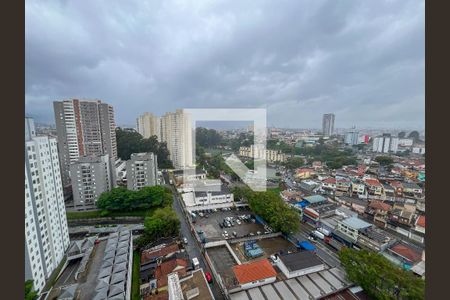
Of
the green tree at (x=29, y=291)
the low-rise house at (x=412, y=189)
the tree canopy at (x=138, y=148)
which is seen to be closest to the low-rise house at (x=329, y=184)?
the low-rise house at (x=412, y=189)

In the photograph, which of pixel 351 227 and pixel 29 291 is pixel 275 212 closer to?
pixel 351 227

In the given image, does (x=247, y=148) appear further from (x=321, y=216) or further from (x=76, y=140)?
(x=76, y=140)

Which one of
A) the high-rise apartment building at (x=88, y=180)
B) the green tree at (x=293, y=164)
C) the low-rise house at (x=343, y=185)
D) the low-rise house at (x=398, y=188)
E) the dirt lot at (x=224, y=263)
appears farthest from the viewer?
the green tree at (x=293, y=164)

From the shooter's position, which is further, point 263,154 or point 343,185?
point 263,154

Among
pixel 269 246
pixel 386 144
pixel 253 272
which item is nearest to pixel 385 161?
pixel 386 144

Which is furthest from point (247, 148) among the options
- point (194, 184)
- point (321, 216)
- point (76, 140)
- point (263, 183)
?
point (76, 140)

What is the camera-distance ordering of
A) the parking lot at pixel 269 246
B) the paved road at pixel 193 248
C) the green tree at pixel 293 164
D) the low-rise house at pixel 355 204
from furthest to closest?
the green tree at pixel 293 164 < the low-rise house at pixel 355 204 < the parking lot at pixel 269 246 < the paved road at pixel 193 248

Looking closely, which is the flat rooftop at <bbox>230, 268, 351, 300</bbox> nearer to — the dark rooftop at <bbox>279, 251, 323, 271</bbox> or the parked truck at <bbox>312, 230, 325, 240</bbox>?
the dark rooftop at <bbox>279, 251, 323, 271</bbox>

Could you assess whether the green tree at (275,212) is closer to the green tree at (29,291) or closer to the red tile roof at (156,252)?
the red tile roof at (156,252)
